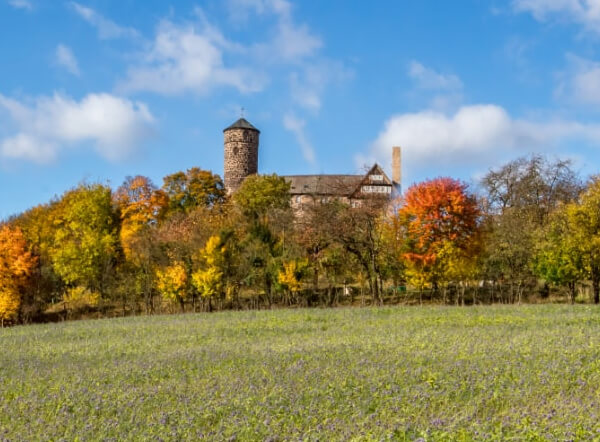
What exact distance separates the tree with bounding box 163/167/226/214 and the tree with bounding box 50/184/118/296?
9.39 m

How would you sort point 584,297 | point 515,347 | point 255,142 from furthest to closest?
point 255,142, point 584,297, point 515,347

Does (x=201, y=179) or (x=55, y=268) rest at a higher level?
(x=201, y=179)

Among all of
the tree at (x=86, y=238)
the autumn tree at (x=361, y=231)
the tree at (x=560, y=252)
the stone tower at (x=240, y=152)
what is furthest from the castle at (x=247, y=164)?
the tree at (x=560, y=252)

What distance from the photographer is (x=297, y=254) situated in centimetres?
5425

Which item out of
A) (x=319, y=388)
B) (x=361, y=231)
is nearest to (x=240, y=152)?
(x=361, y=231)

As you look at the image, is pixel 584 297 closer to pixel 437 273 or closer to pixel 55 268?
pixel 437 273

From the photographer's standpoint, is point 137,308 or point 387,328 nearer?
point 387,328

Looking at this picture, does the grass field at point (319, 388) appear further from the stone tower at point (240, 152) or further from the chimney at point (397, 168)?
the stone tower at point (240, 152)

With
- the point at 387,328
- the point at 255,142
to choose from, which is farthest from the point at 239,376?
the point at 255,142

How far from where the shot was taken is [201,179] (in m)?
81.6

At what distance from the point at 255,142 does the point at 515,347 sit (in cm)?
10366

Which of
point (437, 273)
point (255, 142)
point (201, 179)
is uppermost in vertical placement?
point (255, 142)

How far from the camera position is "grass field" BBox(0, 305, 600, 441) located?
394 inches

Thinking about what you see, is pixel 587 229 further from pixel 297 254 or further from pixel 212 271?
pixel 212 271
